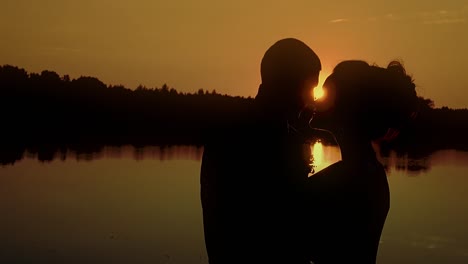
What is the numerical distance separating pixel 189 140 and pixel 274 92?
75918 millimetres

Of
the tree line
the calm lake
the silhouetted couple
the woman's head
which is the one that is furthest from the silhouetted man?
the tree line

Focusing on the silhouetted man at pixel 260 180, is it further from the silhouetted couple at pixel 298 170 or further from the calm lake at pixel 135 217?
the calm lake at pixel 135 217

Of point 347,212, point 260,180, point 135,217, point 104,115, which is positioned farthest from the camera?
point 104,115

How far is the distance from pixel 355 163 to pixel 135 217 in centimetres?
1929

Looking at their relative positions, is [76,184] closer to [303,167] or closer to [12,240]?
[12,240]

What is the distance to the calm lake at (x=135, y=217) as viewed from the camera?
16.1 metres

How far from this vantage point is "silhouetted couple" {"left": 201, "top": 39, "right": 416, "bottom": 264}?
6.12 feet

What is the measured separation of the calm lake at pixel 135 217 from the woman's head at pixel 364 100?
507 inches

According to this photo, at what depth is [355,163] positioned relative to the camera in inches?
82.3

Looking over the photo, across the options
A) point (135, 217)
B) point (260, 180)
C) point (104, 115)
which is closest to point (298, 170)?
point (260, 180)

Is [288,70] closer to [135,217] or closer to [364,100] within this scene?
[364,100]

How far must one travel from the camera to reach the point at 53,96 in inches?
3179

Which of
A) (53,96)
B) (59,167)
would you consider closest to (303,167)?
(59,167)

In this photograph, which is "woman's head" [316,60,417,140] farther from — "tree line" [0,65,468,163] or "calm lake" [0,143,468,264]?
"tree line" [0,65,468,163]
